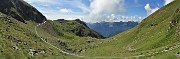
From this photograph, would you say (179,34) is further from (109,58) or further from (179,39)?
(109,58)

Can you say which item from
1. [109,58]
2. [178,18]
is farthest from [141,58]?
[178,18]

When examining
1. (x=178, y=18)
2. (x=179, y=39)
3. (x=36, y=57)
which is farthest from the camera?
(x=178, y=18)

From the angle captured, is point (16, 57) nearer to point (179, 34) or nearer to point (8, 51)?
point (8, 51)

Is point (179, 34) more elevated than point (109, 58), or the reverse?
point (179, 34)

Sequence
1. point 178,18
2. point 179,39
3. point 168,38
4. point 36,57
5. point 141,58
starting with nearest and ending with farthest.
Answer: point 141,58
point 36,57
point 179,39
point 168,38
point 178,18

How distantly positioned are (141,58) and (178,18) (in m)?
A: 51.4

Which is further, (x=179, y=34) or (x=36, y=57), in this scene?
(x=179, y=34)

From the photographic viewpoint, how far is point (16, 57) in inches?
3514

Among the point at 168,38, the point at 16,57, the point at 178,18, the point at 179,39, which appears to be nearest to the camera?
the point at 16,57

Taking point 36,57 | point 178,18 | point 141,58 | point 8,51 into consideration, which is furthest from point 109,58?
point 178,18

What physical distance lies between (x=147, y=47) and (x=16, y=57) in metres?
50.9

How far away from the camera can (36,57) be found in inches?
3784

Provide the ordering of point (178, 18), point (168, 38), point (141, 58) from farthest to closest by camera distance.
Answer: point (178, 18) → point (168, 38) → point (141, 58)

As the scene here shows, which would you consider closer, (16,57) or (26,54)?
(16,57)
